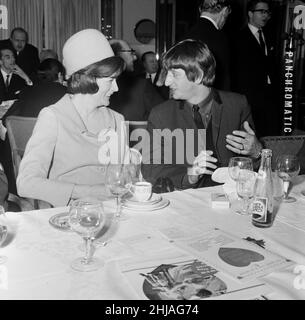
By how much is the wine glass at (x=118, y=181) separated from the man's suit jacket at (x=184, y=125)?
24.8 inches

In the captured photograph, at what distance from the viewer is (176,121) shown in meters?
→ 2.22

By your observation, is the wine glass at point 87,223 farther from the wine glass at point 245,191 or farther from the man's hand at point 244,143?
the man's hand at point 244,143

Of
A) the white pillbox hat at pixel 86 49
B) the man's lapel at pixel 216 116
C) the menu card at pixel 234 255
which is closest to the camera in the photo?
the menu card at pixel 234 255

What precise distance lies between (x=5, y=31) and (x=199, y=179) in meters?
5.83

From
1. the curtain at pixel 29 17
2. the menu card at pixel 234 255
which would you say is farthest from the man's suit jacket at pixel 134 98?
the curtain at pixel 29 17

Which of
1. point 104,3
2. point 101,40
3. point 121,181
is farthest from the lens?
point 104,3

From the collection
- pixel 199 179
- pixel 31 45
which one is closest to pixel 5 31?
pixel 31 45

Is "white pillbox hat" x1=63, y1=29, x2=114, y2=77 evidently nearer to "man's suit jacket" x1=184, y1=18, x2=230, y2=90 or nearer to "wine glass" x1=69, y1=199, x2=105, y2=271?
"wine glass" x1=69, y1=199, x2=105, y2=271

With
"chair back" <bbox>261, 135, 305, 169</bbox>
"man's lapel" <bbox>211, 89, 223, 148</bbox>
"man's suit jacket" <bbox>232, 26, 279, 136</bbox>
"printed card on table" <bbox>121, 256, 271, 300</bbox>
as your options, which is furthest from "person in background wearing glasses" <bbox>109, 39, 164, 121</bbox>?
"printed card on table" <bbox>121, 256, 271, 300</bbox>

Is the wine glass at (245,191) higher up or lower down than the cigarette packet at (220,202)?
higher up

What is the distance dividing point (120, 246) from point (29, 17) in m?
6.74

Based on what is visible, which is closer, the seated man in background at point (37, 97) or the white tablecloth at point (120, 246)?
the white tablecloth at point (120, 246)

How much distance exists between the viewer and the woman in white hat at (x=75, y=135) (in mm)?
1830

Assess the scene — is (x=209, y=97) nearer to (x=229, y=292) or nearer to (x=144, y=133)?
(x=144, y=133)
